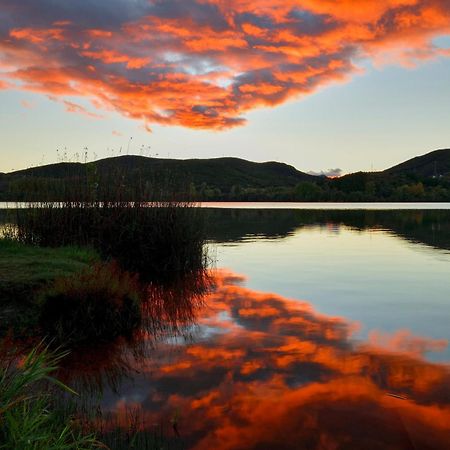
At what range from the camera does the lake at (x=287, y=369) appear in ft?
20.1

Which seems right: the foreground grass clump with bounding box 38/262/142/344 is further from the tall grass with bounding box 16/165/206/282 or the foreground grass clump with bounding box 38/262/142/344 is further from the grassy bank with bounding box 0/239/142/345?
the tall grass with bounding box 16/165/206/282

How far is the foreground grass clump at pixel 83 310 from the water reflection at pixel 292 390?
1.16 meters

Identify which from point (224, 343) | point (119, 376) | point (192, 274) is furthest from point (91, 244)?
point (119, 376)

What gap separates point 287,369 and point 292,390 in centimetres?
90

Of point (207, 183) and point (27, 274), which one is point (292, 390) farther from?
point (207, 183)

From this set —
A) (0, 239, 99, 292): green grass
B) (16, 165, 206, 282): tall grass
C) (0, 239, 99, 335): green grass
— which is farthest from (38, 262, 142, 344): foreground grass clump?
(16, 165, 206, 282): tall grass

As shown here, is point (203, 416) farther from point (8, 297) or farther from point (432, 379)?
point (8, 297)

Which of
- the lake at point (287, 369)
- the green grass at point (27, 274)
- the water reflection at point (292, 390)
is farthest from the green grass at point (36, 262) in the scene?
the water reflection at point (292, 390)

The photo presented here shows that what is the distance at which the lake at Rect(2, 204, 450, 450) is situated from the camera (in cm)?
614

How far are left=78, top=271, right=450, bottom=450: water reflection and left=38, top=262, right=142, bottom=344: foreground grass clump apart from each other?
1156 millimetres

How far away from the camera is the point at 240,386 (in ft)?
24.7

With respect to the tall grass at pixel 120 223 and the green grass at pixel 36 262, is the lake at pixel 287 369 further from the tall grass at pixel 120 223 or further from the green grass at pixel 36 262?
the green grass at pixel 36 262

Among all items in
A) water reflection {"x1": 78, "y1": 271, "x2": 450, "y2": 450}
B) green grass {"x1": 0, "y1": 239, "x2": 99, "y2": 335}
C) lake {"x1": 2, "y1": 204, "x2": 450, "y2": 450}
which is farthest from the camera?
green grass {"x1": 0, "y1": 239, "x2": 99, "y2": 335}

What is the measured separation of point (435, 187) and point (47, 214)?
5325 inches
